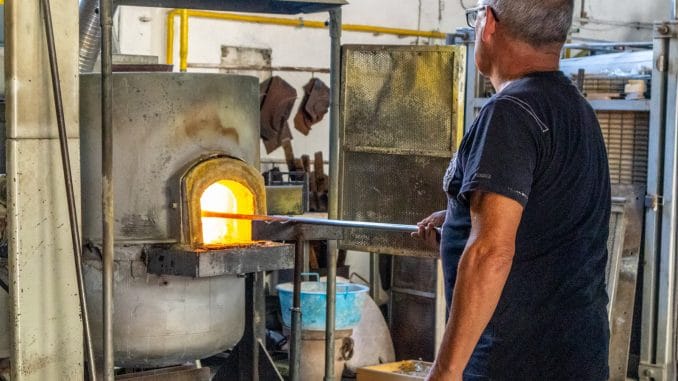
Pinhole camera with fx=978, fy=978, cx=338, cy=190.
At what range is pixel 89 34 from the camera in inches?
197

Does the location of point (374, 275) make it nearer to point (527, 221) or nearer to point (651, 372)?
point (651, 372)

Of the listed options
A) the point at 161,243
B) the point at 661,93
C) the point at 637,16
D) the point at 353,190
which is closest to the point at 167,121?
the point at 161,243

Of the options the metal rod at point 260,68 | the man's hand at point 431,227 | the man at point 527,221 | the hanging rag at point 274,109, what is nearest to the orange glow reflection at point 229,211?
the man's hand at point 431,227

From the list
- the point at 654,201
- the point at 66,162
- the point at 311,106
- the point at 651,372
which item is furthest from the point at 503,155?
the point at 311,106

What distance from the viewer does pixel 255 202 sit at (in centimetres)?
460

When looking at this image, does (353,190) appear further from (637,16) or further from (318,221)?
(637,16)

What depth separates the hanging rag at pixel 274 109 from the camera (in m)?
9.71

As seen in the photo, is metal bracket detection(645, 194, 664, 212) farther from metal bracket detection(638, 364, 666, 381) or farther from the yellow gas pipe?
the yellow gas pipe

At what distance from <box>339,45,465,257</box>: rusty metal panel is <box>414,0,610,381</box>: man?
2.59 m

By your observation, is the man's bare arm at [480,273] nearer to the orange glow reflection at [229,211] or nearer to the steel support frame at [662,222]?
the orange glow reflection at [229,211]

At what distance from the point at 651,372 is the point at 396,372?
69.4 inches

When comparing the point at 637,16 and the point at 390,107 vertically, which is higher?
the point at 637,16

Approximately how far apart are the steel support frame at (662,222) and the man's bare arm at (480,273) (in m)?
4.71

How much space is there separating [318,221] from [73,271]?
1142 mm
